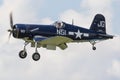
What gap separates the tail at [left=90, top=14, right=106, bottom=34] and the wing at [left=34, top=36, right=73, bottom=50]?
5.58 m

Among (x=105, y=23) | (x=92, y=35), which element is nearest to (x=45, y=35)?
(x=92, y=35)

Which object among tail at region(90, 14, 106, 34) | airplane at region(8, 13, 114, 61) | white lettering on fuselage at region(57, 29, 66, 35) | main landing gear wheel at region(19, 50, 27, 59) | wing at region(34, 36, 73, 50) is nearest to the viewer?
wing at region(34, 36, 73, 50)

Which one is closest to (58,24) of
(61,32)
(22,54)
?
(61,32)

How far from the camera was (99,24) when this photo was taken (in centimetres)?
5091

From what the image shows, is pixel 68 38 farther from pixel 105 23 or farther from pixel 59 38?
pixel 105 23

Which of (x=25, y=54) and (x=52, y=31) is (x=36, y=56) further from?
(x=52, y=31)

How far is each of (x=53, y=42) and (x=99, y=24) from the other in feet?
27.4

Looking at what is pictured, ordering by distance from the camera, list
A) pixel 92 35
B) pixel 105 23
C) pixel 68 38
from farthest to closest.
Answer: pixel 105 23 < pixel 92 35 < pixel 68 38

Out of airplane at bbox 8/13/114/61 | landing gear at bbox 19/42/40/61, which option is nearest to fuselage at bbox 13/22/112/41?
airplane at bbox 8/13/114/61

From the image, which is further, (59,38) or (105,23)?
(105,23)

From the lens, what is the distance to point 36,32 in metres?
44.5

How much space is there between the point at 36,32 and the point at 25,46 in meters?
1.48

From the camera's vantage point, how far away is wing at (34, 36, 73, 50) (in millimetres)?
42609

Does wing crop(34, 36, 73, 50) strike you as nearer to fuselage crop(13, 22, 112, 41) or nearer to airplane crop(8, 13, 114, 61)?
airplane crop(8, 13, 114, 61)
